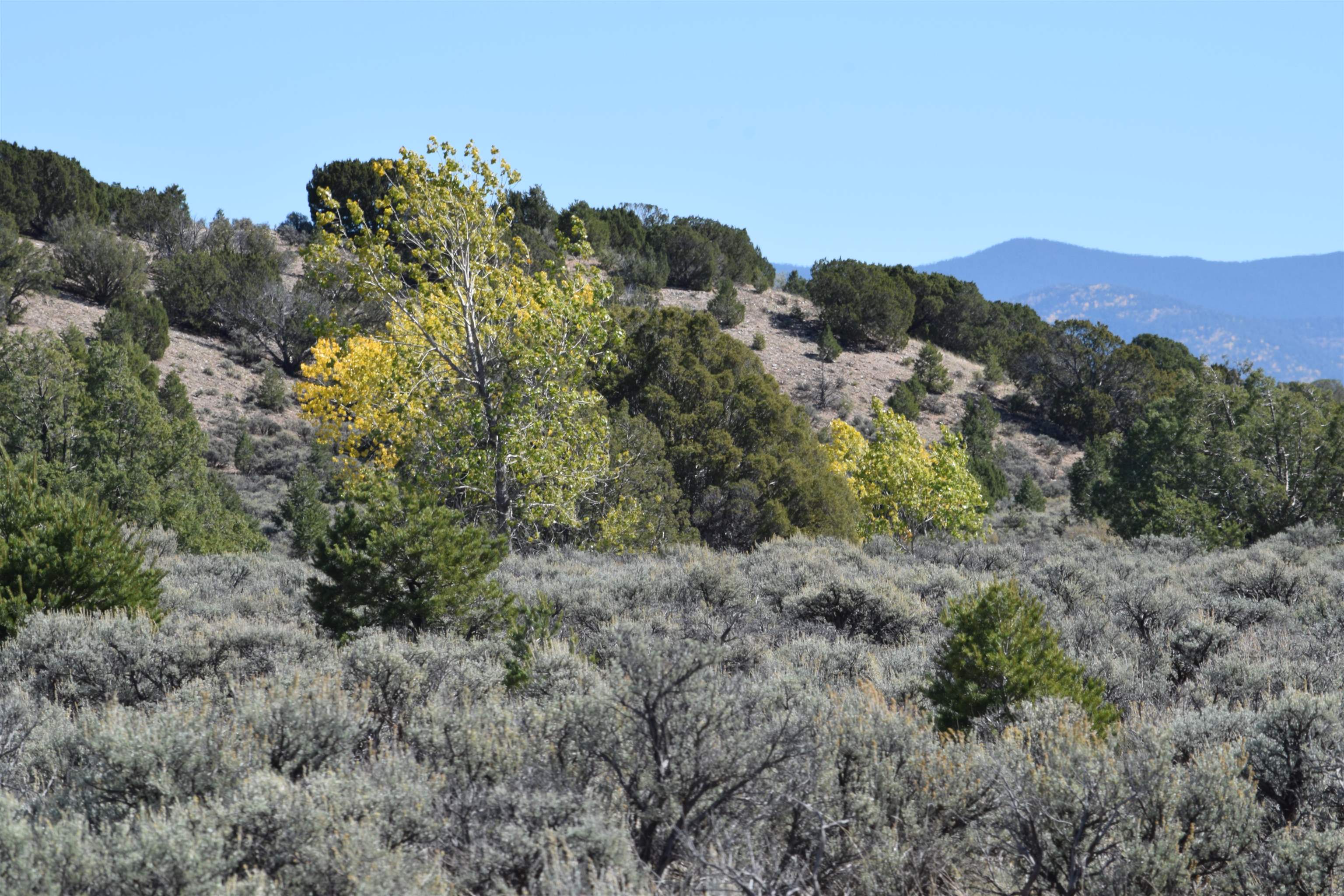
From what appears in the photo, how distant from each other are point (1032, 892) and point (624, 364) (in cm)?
1575

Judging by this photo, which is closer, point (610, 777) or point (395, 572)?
point (610, 777)

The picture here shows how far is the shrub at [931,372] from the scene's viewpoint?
150ft

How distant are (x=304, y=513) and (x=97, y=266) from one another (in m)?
22.8

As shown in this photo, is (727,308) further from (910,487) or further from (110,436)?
(110,436)

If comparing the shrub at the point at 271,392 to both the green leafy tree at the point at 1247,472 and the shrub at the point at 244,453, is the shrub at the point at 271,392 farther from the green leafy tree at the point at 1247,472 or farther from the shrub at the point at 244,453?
the green leafy tree at the point at 1247,472

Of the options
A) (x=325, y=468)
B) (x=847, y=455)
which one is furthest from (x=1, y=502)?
(x=325, y=468)

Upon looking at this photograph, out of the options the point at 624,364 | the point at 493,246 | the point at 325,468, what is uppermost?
the point at 493,246

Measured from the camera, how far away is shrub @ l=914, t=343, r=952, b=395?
1802 inches

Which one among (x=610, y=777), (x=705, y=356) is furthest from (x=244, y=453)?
(x=610, y=777)

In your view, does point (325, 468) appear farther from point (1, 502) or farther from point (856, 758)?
point (856, 758)

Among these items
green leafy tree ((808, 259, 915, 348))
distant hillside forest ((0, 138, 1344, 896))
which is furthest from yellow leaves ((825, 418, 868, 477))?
green leafy tree ((808, 259, 915, 348))

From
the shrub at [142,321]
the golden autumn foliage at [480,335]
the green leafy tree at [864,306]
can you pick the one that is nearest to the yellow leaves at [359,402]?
the golden autumn foliage at [480,335]

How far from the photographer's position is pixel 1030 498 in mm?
31516

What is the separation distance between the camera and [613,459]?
15219 millimetres
